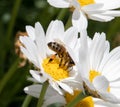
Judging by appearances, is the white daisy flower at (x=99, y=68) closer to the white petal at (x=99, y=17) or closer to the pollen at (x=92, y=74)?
the pollen at (x=92, y=74)

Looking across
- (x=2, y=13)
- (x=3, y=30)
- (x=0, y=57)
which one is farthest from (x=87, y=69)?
(x=2, y=13)

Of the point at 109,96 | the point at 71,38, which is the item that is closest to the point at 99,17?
the point at 71,38

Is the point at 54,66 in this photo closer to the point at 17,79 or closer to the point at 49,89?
the point at 49,89

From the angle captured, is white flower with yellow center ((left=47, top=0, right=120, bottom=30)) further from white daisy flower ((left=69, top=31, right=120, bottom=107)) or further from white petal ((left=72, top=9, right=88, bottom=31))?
white daisy flower ((left=69, top=31, right=120, bottom=107))

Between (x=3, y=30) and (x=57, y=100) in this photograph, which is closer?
(x=57, y=100)

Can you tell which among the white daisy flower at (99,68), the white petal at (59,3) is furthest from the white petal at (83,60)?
the white petal at (59,3)

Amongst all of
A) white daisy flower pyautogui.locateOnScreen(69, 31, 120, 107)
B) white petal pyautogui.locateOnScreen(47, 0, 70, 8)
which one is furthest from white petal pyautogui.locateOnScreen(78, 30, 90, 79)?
white petal pyautogui.locateOnScreen(47, 0, 70, 8)

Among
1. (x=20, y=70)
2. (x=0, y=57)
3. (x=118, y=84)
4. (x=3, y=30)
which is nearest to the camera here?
(x=118, y=84)
